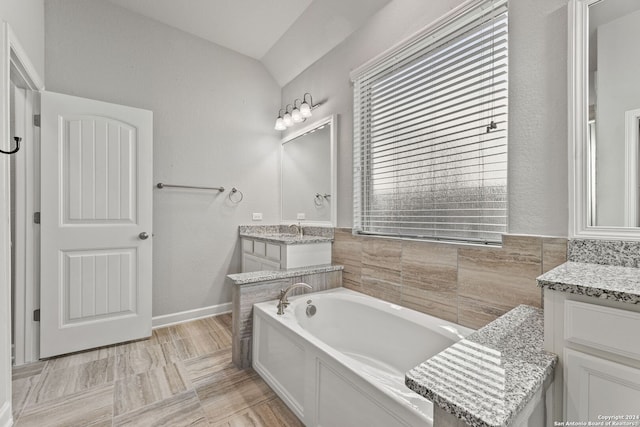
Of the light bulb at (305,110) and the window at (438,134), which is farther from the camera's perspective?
the light bulb at (305,110)

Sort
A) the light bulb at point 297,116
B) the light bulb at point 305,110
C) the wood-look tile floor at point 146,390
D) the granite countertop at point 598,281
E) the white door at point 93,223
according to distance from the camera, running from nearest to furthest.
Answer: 1. the granite countertop at point 598,281
2. the wood-look tile floor at point 146,390
3. the white door at point 93,223
4. the light bulb at point 305,110
5. the light bulb at point 297,116

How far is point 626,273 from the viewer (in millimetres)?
993

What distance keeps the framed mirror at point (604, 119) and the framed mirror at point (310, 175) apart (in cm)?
165

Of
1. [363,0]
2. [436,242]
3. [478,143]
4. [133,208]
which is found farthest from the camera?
[133,208]

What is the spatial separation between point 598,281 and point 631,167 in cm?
56

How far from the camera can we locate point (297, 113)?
9.36 feet

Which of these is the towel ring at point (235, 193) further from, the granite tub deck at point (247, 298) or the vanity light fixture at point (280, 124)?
the granite tub deck at point (247, 298)

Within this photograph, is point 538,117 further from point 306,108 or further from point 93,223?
point 93,223

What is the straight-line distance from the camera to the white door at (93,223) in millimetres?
2070

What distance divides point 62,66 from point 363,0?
246 centimetres

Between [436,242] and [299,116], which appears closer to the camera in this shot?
→ [436,242]

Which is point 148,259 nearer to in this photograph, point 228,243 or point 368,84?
point 228,243

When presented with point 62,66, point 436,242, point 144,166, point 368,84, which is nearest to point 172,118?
point 144,166

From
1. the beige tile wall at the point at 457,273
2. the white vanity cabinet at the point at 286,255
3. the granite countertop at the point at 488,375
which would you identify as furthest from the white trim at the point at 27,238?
the granite countertop at the point at 488,375
